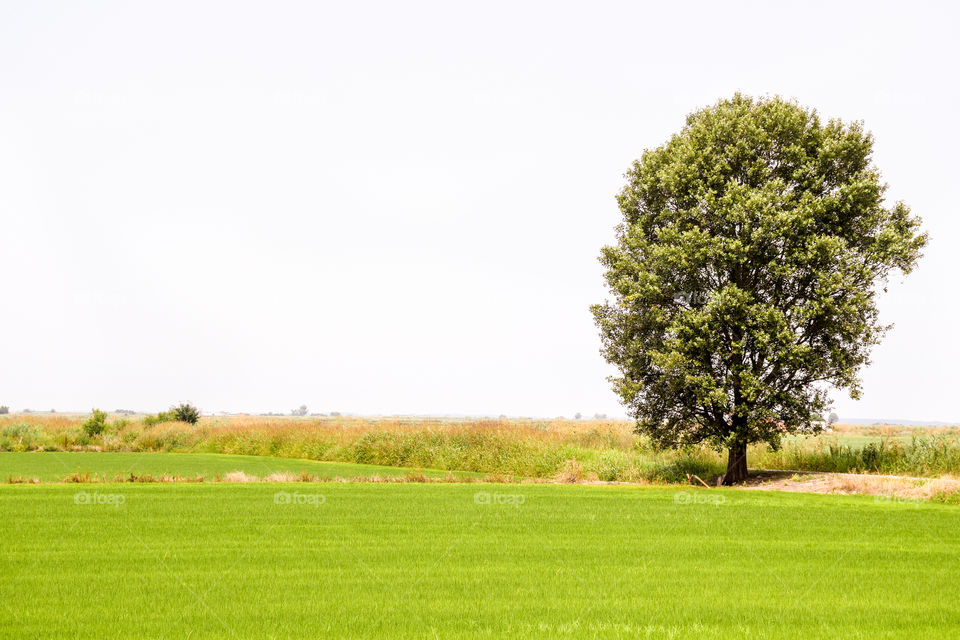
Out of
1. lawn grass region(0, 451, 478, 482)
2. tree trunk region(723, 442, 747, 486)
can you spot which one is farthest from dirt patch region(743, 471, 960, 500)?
lawn grass region(0, 451, 478, 482)

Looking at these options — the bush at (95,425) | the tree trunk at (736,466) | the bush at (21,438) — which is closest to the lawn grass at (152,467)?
the bush at (21,438)

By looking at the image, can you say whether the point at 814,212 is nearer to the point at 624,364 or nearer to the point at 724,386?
the point at 724,386

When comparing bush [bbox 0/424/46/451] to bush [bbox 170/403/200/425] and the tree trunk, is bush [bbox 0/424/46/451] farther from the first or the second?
the tree trunk

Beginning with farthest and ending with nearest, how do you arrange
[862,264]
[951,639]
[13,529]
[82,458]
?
[82,458]
[862,264]
[13,529]
[951,639]

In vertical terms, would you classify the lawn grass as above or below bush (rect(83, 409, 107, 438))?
below

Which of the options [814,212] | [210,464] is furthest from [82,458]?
[814,212]

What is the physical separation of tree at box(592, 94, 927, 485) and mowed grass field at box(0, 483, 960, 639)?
29.4 feet

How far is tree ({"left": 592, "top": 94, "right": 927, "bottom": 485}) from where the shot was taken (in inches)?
971

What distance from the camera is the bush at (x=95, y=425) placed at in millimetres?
44562

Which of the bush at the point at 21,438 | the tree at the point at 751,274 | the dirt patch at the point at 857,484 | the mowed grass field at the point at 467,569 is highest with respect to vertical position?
the tree at the point at 751,274

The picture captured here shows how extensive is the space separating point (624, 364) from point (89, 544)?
795 inches

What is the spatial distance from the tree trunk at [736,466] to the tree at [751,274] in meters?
0.06

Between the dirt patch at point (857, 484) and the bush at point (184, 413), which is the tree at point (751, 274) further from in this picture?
the bush at point (184, 413)

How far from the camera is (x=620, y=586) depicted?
8773mm
